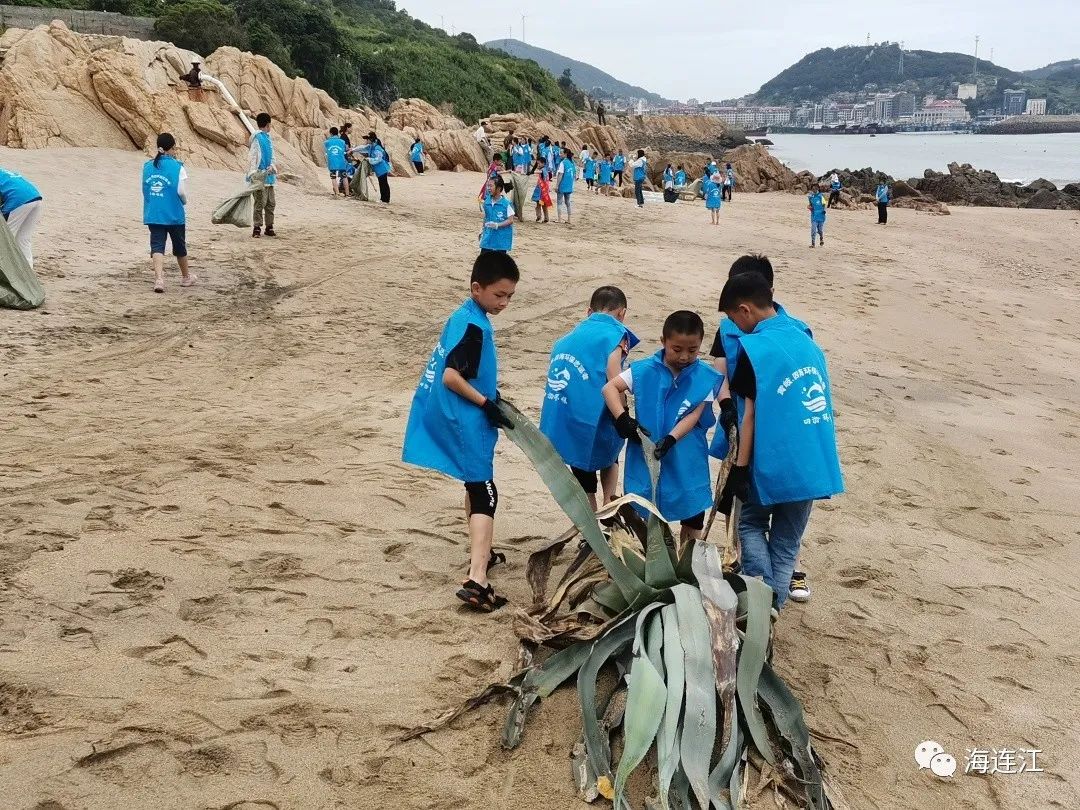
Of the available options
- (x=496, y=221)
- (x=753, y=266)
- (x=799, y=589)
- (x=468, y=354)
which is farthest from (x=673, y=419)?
(x=496, y=221)

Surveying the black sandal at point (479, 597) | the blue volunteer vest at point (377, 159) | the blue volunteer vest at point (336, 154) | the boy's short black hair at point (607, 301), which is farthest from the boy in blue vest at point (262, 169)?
the black sandal at point (479, 597)

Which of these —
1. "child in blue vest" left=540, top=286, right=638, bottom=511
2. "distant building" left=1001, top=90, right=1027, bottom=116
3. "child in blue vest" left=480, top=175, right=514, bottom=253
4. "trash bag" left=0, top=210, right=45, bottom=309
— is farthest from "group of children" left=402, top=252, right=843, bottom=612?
"distant building" left=1001, top=90, right=1027, bottom=116

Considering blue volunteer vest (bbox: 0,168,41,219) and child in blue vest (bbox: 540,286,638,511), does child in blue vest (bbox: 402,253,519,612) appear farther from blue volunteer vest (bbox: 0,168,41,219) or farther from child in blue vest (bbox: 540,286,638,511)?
blue volunteer vest (bbox: 0,168,41,219)

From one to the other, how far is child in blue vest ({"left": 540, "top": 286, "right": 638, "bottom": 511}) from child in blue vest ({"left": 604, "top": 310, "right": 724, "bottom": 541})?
Answer: 0.26 metres

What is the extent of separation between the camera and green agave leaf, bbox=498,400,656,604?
3170 millimetres

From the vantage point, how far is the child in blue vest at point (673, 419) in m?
3.95

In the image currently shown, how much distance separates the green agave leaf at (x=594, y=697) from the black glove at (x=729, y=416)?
1.11 m

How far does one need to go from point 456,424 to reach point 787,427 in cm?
139

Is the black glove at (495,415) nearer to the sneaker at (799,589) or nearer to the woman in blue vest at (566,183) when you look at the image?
the sneaker at (799,589)

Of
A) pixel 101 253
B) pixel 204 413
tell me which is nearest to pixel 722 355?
pixel 204 413

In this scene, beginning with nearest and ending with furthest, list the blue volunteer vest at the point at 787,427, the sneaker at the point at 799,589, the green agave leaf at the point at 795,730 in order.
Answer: the green agave leaf at the point at 795,730
the blue volunteer vest at the point at 787,427
the sneaker at the point at 799,589

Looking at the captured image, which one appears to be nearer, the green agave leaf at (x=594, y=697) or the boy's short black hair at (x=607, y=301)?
the green agave leaf at (x=594, y=697)

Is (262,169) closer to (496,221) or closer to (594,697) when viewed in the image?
(496,221)

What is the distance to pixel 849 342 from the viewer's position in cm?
980
